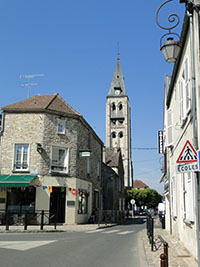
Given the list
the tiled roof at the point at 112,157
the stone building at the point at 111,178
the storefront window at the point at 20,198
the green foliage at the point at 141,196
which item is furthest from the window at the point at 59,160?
the green foliage at the point at 141,196

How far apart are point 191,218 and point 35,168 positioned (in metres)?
14.9

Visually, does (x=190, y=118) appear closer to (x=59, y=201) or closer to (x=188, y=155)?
(x=188, y=155)

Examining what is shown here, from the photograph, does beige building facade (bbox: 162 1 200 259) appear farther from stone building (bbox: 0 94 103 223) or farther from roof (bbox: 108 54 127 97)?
roof (bbox: 108 54 127 97)

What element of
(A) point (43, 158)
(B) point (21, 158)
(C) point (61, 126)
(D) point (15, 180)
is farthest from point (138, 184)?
(D) point (15, 180)

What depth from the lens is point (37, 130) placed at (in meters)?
21.8

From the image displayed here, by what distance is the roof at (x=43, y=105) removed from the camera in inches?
873

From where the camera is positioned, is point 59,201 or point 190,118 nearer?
point 190,118

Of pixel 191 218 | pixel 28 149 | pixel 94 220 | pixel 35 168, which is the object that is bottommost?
pixel 94 220

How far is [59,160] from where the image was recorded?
886 inches

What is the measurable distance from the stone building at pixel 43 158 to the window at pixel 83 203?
75 mm

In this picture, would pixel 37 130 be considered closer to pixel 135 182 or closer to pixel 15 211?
pixel 15 211

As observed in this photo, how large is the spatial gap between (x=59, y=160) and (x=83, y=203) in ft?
14.6

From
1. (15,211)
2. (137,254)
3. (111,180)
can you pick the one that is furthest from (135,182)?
(137,254)

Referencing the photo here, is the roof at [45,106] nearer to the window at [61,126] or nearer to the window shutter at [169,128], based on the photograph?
the window at [61,126]
